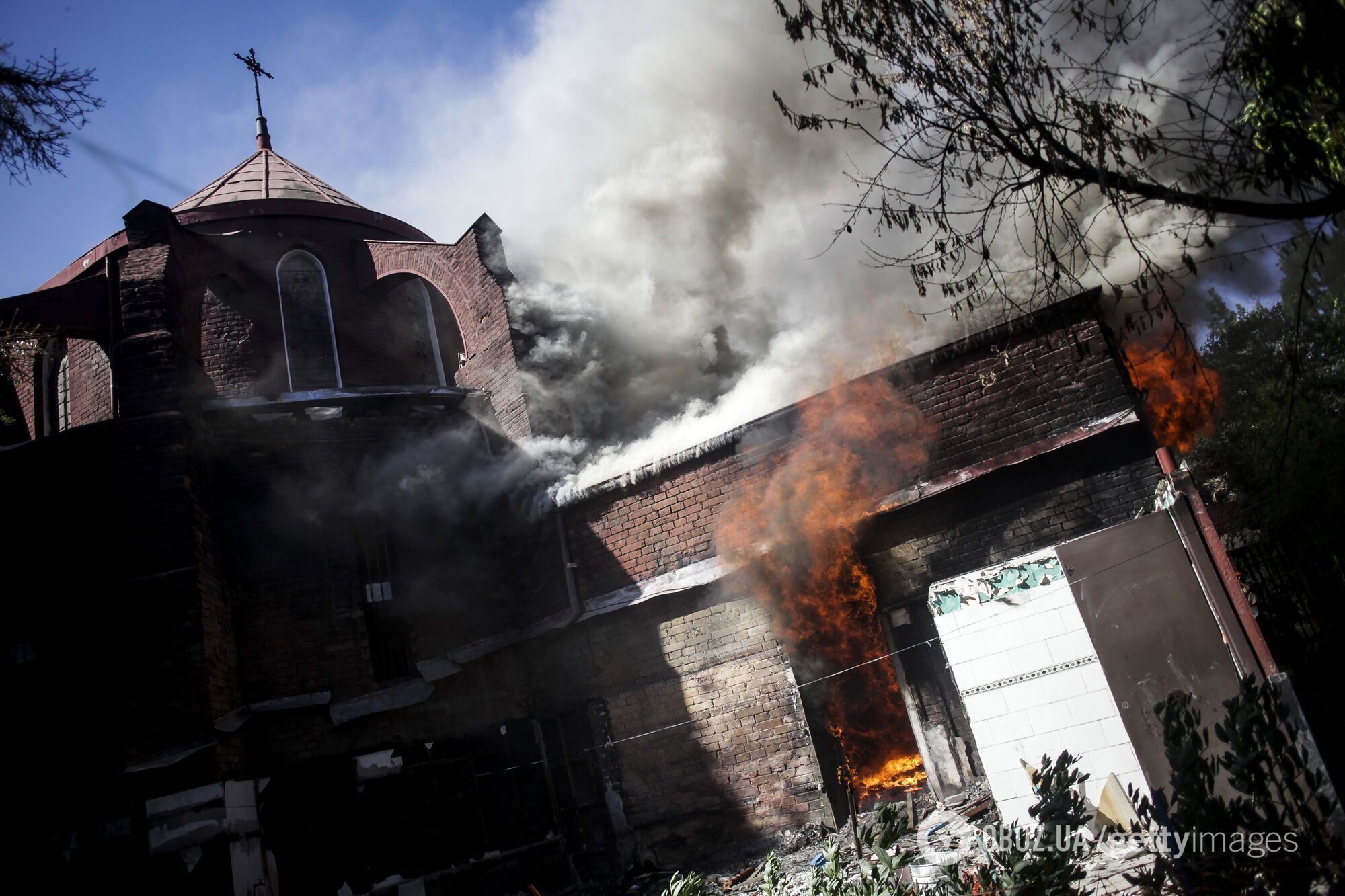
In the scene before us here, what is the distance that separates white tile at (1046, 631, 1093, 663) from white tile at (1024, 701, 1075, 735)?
36 cm

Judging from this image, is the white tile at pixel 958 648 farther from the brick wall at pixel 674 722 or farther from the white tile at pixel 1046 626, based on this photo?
the brick wall at pixel 674 722

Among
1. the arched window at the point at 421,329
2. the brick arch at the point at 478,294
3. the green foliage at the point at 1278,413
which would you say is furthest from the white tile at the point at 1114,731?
the arched window at the point at 421,329

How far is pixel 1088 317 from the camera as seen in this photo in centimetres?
788

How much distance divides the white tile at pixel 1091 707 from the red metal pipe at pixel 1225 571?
1132 millimetres

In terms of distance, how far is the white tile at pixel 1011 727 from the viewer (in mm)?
6922

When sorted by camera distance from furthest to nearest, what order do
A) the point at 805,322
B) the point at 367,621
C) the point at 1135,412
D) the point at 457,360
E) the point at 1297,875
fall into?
the point at 457,360 → the point at 805,322 → the point at 367,621 → the point at 1135,412 → the point at 1297,875

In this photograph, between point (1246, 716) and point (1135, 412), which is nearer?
point (1246, 716)

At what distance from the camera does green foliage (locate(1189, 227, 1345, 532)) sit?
533 inches

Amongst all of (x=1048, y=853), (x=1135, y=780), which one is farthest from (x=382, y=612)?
(x=1048, y=853)

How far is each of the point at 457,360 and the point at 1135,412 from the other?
10315 mm

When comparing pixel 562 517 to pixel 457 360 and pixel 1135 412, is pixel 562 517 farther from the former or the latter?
pixel 1135 412

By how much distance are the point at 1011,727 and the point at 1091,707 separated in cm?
66

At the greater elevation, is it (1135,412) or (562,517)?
(562,517)

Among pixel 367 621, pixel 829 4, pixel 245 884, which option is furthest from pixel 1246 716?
pixel 367 621
